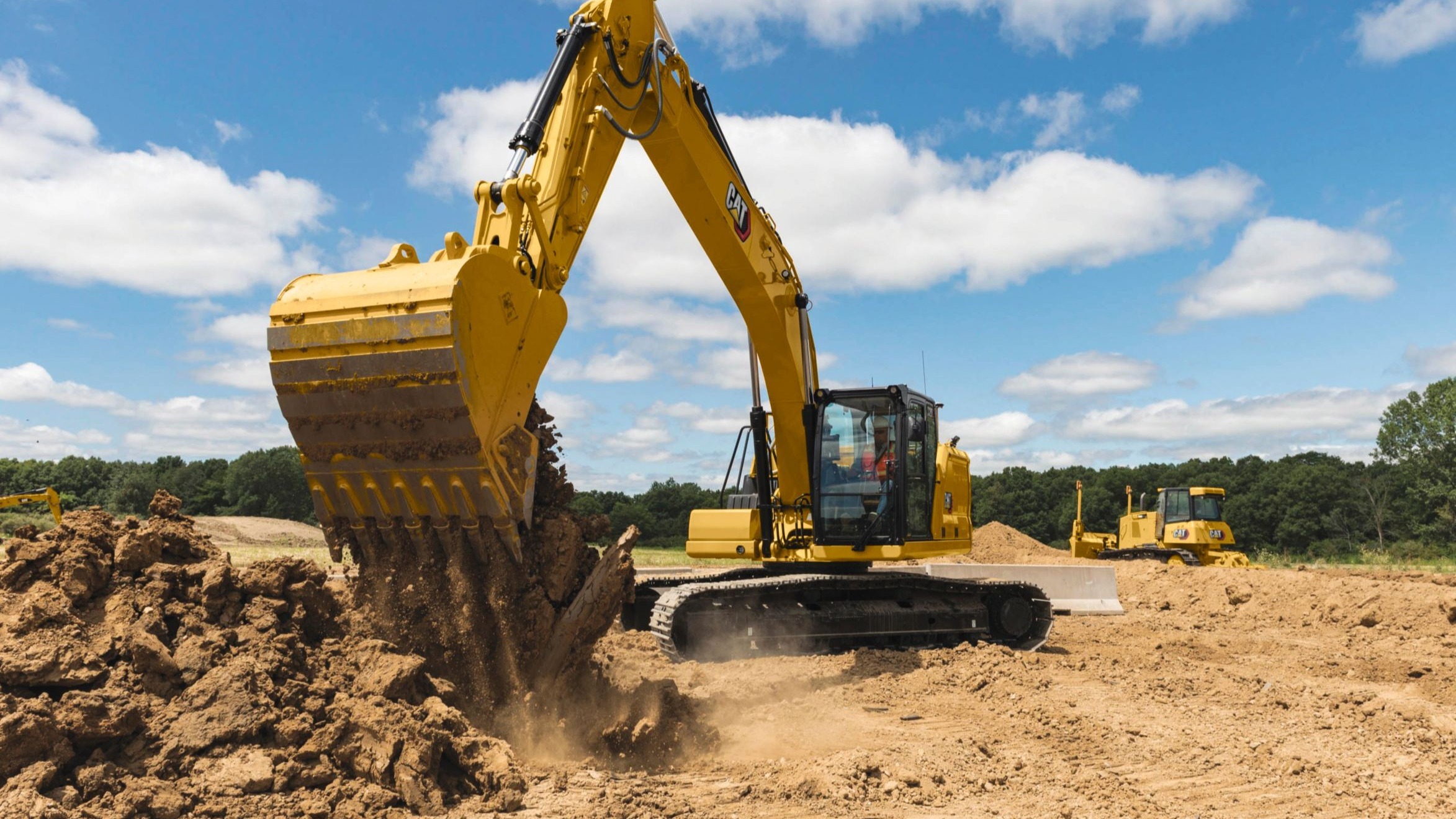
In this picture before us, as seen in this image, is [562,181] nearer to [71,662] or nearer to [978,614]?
[71,662]

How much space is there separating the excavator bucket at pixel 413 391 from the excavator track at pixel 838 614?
136 inches

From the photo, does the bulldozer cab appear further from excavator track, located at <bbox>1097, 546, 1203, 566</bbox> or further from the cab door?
excavator track, located at <bbox>1097, 546, 1203, 566</bbox>

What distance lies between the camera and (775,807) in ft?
16.6

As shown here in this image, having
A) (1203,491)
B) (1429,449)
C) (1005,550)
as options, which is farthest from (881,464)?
(1429,449)

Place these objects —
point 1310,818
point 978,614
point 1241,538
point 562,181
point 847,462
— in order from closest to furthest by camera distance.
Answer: point 1310,818 → point 562,181 → point 847,462 → point 978,614 → point 1241,538

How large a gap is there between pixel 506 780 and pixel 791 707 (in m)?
2.98

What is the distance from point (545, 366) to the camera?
5832 millimetres


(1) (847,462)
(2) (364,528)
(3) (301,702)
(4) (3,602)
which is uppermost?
(1) (847,462)

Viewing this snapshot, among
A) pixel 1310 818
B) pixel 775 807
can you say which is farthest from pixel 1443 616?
pixel 775 807

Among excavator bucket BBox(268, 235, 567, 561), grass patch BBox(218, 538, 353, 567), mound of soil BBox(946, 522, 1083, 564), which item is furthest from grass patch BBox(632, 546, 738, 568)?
excavator bucket BBox(268, 235, 567, 561)

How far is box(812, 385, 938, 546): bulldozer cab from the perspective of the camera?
934 centimetres

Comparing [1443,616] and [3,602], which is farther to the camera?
[1443,616]

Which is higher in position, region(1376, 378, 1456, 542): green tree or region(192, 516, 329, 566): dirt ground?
region(1376, 378, 1456, 542): green tree

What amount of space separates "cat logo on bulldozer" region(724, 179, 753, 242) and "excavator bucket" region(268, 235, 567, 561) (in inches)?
142
